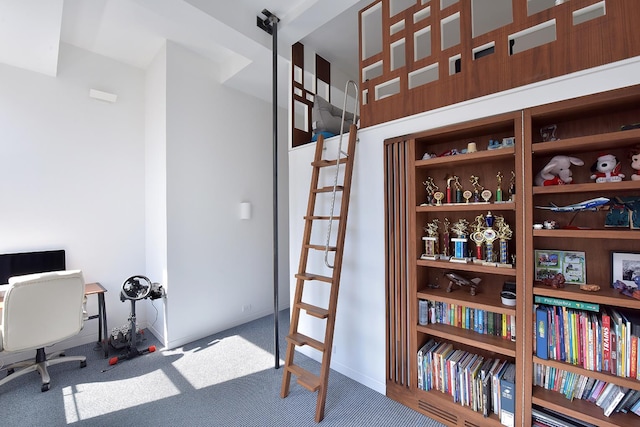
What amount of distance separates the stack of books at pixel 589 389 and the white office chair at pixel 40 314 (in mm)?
3804

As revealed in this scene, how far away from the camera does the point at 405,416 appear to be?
6.89 feet

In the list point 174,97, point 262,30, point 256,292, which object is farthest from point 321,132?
point 256,292

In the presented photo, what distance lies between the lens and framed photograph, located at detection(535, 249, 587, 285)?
1.72 metres

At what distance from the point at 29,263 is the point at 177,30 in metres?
2.99

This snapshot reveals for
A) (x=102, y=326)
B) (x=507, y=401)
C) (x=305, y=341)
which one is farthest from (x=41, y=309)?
(x=507, y=401)

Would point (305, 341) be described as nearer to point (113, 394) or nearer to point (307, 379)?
point (307, 379)

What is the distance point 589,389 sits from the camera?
165 cm

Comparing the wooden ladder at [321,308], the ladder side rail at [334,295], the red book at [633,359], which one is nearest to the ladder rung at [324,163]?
the wooden ladder at [321,308]

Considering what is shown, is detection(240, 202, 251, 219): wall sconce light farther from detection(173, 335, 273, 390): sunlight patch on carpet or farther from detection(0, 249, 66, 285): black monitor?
detection(0, 249, 66, 285): black monitor

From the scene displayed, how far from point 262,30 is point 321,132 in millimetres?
1272

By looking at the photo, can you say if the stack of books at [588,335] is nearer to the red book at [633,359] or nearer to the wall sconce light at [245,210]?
the red book at [633,359]

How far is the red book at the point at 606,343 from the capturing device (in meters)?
1.52

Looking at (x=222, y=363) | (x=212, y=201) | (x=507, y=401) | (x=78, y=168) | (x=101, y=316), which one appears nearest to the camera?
(x=507, y=401)

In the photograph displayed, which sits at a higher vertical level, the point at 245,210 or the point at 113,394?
the point at 245,210
